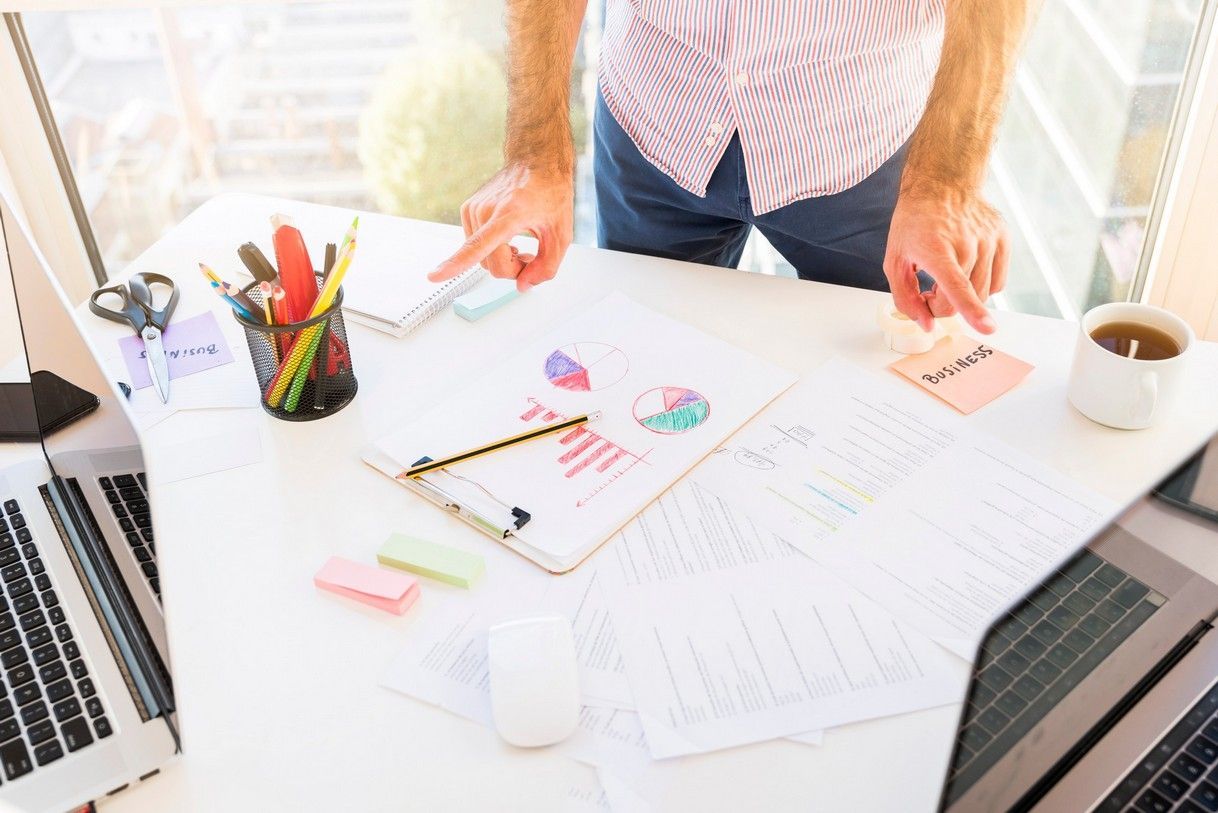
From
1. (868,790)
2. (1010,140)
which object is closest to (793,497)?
(868,790)

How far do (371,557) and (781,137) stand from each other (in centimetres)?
71

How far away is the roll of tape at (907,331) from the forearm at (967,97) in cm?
14

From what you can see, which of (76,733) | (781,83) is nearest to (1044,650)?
(76,733)

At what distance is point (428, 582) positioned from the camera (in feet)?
2.75

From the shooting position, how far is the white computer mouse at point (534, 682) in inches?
27.8

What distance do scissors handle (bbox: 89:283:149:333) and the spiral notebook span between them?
23 centimetres

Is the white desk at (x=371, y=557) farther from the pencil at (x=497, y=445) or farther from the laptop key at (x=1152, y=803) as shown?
the laptop key at (x=1152, y=803)

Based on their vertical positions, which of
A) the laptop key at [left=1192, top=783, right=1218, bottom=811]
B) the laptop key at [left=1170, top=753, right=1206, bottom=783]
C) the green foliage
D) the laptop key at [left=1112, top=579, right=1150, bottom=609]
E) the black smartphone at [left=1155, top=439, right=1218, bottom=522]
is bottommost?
the green foliage

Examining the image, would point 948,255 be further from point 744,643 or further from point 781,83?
point 744,643

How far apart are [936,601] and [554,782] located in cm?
34

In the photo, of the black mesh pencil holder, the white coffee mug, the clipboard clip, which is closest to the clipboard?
the clipboard clip

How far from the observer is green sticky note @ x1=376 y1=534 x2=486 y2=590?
830mm

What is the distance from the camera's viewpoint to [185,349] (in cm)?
113

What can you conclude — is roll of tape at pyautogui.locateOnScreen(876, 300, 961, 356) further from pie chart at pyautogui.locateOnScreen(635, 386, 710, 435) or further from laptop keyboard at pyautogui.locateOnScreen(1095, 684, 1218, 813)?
laptop keyboard at pyautogui.locateOnScreen(1095, 684, 1218, 813)
